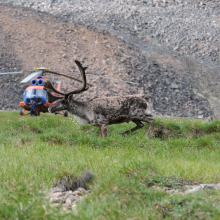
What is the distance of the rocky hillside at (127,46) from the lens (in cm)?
2916

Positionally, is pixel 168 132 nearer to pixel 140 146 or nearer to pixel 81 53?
pixel 140 146

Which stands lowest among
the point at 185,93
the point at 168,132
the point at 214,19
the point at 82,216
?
the point at 185,93

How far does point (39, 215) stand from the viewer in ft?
→ 9.80

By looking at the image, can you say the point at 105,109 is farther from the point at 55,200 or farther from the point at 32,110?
the point at 32,110

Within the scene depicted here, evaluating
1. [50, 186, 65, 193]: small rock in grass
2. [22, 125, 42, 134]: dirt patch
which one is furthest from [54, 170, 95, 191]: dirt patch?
[22, 125, 42, 134]: dirt patch

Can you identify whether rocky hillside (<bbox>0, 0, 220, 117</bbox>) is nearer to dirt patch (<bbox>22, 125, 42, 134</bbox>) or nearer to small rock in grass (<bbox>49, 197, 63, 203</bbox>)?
dirt patch (<bbox>22, 125, 42, 134</bbox>)

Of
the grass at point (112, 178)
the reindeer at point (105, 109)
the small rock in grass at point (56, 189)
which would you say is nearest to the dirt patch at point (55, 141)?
the grass at point (112, 178)

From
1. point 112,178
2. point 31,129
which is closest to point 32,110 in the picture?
point 31,129

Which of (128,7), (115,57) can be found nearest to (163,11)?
(128,7)

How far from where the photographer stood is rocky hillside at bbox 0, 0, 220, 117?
29156mm

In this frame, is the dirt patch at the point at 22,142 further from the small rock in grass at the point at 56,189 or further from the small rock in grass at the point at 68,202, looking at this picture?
the small rock in grass at the point at 68,202

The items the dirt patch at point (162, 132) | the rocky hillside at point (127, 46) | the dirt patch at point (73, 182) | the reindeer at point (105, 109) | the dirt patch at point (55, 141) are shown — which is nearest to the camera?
the dirt patch at point (73, 182)

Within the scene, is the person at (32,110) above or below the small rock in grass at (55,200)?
below

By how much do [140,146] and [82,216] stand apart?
5.57 meters
